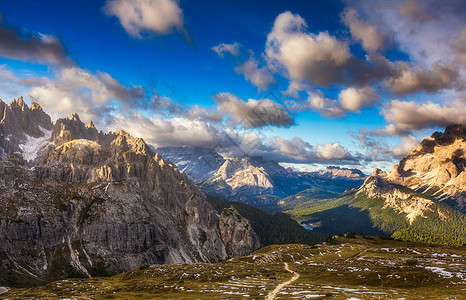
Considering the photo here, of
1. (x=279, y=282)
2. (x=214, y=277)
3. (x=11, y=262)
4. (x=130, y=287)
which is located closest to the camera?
(x=279, y=282)

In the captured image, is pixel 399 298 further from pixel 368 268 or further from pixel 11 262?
pixel 11 262

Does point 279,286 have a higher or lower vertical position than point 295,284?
higher

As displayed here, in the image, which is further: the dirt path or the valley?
the valley

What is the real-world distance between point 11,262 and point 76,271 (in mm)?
41899

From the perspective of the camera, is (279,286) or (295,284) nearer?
(279,286)

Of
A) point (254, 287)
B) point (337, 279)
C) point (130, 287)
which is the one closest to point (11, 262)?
point (130, 287)

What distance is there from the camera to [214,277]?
287 ft

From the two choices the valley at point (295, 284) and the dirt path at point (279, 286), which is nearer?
the dirt path at point (279, 286)

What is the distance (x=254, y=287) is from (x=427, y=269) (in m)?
55.5

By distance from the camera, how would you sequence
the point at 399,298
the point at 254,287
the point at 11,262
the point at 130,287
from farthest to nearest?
the point at 11,262
the point at 130,287
the point at 254,287
the point at 399,298

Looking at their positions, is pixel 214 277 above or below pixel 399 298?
below

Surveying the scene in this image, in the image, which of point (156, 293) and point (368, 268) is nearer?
point (156, 293)

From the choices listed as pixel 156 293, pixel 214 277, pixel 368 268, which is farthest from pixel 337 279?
pixel 156 293

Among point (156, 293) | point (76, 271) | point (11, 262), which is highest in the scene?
point (156, 293)
